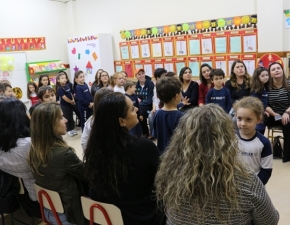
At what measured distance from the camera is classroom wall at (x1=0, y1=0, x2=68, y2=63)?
20.4 ft

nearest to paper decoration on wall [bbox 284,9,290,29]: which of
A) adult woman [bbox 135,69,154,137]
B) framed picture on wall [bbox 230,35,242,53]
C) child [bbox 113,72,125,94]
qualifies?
framed picture on wall [bbox 230,35,242,53]

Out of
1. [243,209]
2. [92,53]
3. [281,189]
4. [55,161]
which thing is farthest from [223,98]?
[92,53]

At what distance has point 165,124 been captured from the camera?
229cm

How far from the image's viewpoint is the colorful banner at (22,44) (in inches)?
242

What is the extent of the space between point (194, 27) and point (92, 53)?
2.44 metres

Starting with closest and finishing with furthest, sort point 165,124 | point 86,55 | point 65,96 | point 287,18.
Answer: point 165,124, point 287,18, point 65,96, point 86,55

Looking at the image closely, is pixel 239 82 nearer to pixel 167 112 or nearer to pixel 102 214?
pixel 167 112

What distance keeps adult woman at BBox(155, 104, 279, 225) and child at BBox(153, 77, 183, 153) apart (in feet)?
4.03

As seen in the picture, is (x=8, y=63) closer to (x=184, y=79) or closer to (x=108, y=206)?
Answer: (x=184, y=79)

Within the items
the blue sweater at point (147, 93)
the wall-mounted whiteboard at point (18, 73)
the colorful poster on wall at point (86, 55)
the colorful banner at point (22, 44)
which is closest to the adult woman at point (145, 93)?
the blue sweater at point (147, 93)

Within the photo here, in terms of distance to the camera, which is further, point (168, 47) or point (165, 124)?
point (168, 47)

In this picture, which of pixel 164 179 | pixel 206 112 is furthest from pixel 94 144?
pixel 206 112

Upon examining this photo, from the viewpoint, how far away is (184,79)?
394cm

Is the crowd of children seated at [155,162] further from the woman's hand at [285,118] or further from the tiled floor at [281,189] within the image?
the woman's hand at [285,118]
